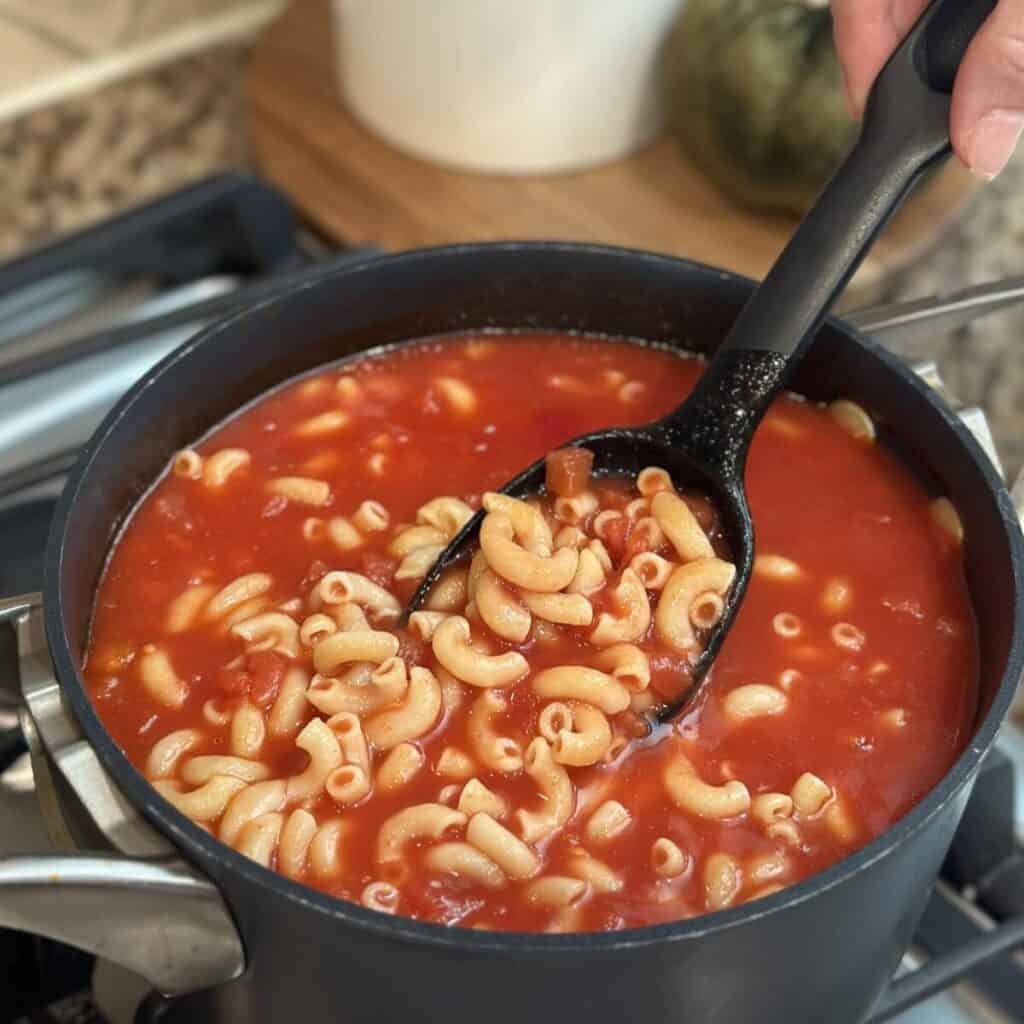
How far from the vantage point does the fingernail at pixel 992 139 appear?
1354mm

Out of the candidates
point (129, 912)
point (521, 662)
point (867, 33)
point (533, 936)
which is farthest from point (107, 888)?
point (867, 33)

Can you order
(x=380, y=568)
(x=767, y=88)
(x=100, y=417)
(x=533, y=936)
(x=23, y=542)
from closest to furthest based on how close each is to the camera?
(x=533, y=936) → (x=380, y=568) → (x=23, y=542) → (x=100, y=417) → (x=767, y=88)

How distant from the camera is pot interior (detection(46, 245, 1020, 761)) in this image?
1380 millimetres

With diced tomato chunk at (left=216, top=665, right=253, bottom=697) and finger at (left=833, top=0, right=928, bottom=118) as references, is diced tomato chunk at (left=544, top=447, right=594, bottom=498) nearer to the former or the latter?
diced tomato chunk at (left=216, top=665, right=253, bottom=697)

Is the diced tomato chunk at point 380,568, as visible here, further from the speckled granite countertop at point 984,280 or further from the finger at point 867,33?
the speckled granite countertop at point 984,280

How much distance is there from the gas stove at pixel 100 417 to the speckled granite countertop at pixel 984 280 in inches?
34.5

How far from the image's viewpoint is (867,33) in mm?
1554

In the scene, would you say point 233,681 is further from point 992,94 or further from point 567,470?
point 992,94

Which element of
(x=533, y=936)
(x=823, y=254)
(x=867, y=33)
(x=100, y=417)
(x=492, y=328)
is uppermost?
(x=867, y=33)

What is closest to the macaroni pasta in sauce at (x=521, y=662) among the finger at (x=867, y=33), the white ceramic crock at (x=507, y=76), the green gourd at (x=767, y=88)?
the finger at (x=867, y=33)

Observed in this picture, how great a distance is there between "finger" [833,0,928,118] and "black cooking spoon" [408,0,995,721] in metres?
0.11

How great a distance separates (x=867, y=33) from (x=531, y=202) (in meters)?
0.99

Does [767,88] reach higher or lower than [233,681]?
higher

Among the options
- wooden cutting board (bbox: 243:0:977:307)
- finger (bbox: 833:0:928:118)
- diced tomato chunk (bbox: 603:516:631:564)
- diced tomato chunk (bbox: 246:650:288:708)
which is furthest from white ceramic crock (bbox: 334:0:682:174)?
diced tomato chunk (bbox: 246:650:288:708)
